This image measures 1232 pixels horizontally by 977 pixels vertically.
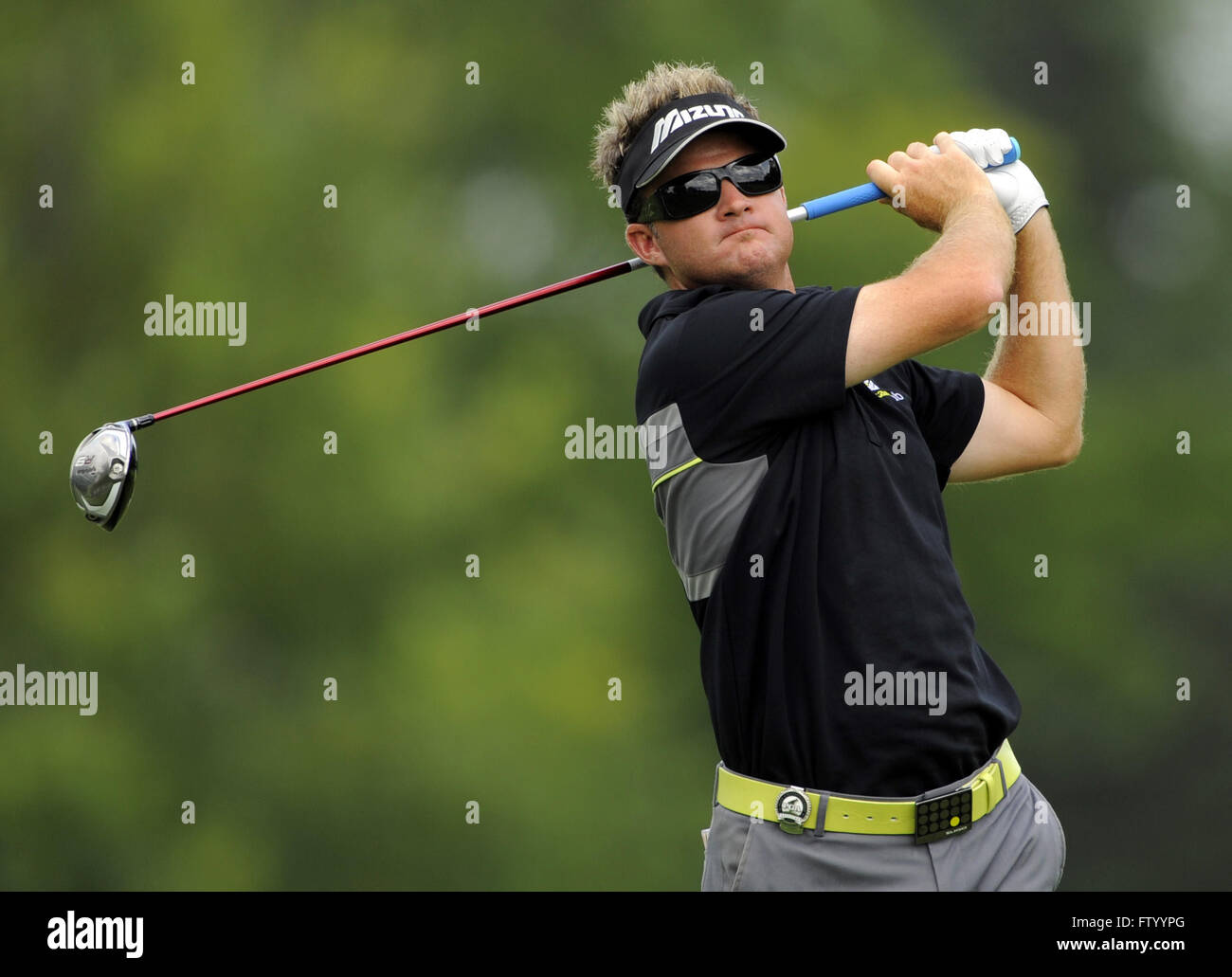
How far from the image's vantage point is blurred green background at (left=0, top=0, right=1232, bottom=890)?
373 inches

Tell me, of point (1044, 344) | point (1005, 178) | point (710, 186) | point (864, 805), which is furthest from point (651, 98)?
point (864, 805)

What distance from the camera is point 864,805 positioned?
2.58 m

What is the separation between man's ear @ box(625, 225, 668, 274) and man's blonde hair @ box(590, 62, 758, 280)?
0.09 feet

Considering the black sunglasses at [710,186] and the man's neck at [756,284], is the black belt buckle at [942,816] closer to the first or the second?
the man's neck at [756,284]

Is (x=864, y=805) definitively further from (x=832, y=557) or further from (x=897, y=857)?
(x=832, y=557)

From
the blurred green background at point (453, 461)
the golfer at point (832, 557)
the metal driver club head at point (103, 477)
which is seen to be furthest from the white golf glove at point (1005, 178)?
the blurred green background at point (453, 461)

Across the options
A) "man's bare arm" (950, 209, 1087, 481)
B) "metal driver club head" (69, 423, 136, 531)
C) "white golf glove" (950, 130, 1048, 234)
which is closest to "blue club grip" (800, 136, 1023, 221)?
"white golf glove" (950, 130, 1048, 234)

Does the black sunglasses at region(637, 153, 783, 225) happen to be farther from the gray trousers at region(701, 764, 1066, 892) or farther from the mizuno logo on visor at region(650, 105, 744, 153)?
the gray trousers at region(701, 764, 1066, 892)

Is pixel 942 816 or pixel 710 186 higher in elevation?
pixel 710 186

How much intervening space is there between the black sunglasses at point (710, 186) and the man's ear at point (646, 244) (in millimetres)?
108

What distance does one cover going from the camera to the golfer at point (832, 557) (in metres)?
2.57

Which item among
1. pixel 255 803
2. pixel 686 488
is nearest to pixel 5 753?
pixel 255 803

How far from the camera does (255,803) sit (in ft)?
31.7

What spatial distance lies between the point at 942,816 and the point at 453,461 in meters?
7.26
